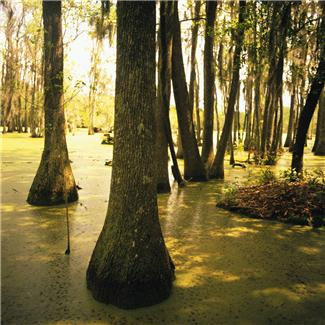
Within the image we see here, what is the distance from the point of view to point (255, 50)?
28.8ft

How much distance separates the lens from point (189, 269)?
457 centimetres

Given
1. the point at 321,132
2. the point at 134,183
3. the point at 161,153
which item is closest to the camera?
the point at 134,183

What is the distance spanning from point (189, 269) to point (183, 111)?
7.19 m

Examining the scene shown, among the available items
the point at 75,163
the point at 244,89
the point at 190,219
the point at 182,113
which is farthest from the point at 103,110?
the point at 190,219

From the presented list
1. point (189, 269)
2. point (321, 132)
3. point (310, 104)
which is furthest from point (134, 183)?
point (321, 132)

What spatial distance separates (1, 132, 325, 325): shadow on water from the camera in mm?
3463

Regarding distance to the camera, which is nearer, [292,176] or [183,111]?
[292,176]

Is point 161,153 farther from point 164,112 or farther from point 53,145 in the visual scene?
point 53,145

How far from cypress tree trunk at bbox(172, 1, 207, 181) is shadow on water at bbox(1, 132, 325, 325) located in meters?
3.70

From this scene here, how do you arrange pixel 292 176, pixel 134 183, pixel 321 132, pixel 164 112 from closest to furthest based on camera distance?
pixel 134 183
pixel 292 176
pixel 164 112
pixel 321 132

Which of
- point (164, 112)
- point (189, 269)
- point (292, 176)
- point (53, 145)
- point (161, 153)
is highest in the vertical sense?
point (164, 112)

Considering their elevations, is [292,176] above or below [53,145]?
below

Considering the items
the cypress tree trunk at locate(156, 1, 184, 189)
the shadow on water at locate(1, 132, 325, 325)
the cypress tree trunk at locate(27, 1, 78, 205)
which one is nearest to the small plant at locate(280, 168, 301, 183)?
the shadow on water at locate(1, 132, 325, 325)

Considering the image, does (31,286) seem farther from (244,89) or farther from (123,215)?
(244,89)
